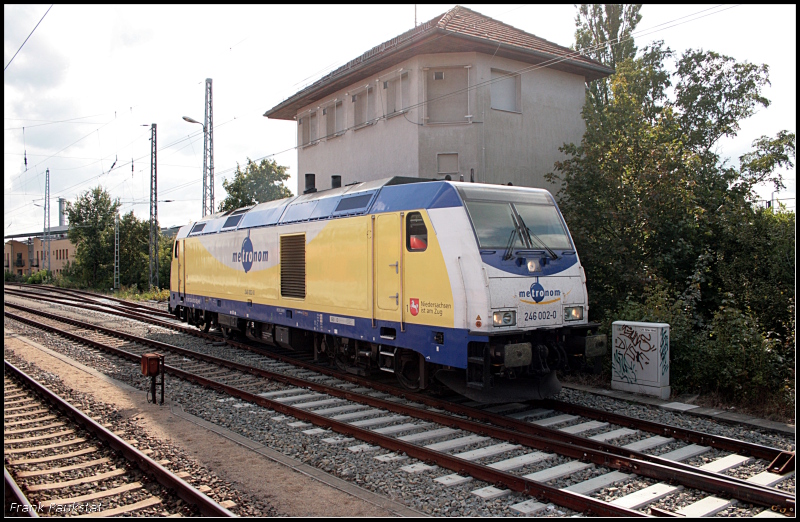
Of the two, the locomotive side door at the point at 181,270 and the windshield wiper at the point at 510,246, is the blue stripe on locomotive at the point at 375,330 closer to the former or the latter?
the windshield wiper at the point at 510,246

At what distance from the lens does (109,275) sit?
42062 mm

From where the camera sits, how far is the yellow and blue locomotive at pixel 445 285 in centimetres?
794

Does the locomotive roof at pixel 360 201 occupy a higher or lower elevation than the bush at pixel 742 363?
higher

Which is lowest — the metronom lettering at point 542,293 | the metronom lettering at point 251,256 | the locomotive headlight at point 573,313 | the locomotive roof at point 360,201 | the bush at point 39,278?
the bush at point 39,278

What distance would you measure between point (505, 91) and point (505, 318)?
448 inches

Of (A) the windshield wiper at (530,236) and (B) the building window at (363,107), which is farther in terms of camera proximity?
(B) the building window at (363,107)

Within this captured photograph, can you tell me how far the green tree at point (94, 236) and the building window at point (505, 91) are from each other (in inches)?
1360

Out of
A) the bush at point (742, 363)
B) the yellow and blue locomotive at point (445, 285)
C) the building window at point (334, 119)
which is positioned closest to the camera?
the yellow and blue locomotive at point (445, 285)

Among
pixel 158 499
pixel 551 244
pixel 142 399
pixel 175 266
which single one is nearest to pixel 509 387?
pixel 551 244

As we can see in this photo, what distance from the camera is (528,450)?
6.87 meters

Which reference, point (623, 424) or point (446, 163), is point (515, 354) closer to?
point (623, 424)

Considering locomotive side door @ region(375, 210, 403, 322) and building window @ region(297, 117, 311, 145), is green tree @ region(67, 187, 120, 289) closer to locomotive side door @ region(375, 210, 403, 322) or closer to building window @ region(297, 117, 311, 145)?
building window @ region(297, 117, 311, 145)

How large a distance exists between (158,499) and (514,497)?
138 inches

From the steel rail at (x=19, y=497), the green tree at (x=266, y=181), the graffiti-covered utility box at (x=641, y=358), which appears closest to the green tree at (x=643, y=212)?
the graffiti-covered utility box at (x=641, y=358)
